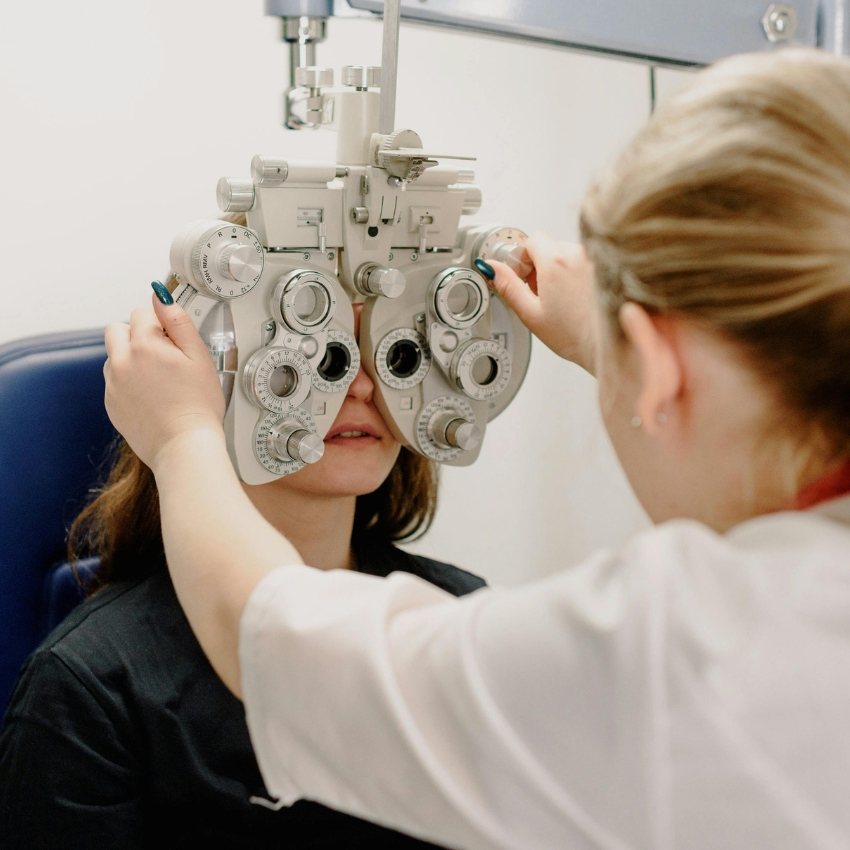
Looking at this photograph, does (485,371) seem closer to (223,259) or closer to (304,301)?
(304,301)

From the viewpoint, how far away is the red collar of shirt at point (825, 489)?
2.06 feet

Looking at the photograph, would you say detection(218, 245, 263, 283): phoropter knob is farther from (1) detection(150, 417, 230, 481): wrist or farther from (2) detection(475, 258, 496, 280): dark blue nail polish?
(2) detection(475, 258, 496, 280): dark blue nail polish

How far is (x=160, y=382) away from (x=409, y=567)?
604 millimetres

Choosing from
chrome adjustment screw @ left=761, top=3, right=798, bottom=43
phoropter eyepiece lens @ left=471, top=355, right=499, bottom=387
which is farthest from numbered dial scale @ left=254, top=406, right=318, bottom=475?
chrome adjustment screw @ left=761, top=3, right=798, bottom=43

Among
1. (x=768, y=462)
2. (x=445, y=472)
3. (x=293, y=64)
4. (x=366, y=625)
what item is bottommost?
(x=445, y=472)

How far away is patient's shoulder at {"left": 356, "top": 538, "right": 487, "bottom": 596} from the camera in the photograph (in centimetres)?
133

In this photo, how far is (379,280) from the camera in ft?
3.07

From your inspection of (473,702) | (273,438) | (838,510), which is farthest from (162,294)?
(838,510)

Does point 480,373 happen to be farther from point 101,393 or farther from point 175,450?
point 101,393

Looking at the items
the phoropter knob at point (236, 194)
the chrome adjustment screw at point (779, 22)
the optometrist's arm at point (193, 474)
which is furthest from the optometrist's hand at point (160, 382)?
the chrome adjustment screw at point (779, 22)

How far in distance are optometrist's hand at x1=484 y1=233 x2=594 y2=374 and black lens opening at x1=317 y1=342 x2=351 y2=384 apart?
0.18m

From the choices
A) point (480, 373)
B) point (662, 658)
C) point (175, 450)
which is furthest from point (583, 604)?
point (480, 373)

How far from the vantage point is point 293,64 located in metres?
0.99

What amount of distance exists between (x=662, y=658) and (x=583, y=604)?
5cm
